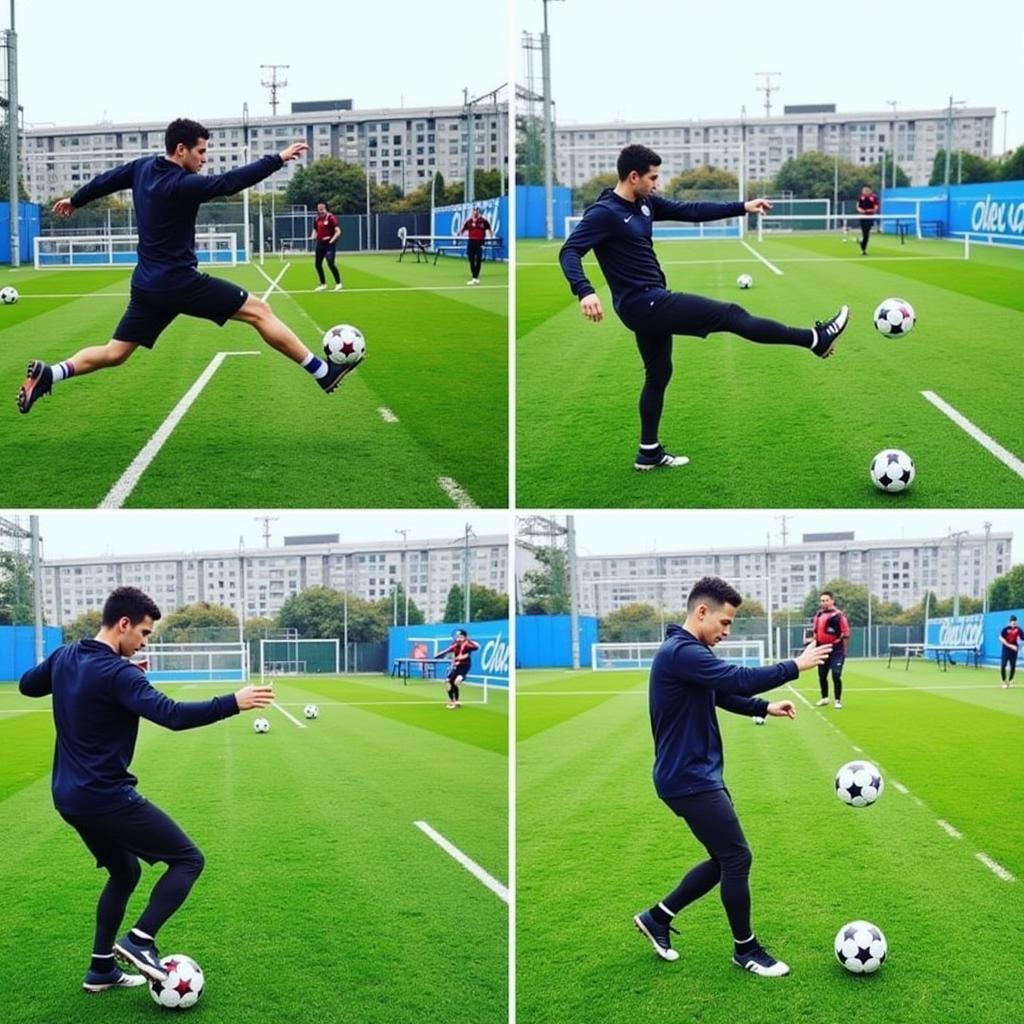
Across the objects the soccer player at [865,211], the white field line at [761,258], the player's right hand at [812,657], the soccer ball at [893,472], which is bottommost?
the player's right hand at [812,657]

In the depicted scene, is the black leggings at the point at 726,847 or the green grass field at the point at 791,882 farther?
the black leggings at the point at 726,847

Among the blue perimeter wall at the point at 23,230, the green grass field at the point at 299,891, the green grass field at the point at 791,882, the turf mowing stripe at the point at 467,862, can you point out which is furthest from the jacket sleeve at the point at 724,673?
the blue perimeter wall at the point at 23,230

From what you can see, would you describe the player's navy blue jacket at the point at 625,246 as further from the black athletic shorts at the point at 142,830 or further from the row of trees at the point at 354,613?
the row of trees at the point at 354,613

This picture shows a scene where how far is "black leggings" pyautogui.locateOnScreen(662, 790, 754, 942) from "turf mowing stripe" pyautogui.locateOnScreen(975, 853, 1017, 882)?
7.40 feet

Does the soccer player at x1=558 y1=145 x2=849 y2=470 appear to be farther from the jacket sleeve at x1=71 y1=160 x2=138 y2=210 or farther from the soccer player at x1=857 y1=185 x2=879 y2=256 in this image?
the soccer player at x1=857 y1=185 x2=879 y2=256

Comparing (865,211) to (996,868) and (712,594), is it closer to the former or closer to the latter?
(996,868)

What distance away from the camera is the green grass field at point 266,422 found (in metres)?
10.1

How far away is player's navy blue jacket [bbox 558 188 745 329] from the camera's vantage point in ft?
28.6

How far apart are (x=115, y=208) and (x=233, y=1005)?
126 ft

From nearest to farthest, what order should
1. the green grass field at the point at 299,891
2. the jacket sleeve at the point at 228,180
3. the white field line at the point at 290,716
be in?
the green grass field at the point at 299,891 < the jacket sleeve at the point at 228,180 < the white field line at the point at 290,716

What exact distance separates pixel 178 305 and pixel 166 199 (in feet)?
2.69

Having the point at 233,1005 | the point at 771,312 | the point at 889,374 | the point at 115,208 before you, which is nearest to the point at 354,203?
the point at 115,208

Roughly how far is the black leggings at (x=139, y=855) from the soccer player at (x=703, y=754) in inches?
90.1

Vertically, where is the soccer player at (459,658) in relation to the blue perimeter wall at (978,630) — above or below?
above
